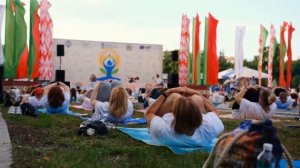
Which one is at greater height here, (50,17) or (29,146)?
(50,17)

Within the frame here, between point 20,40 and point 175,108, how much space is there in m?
12.7

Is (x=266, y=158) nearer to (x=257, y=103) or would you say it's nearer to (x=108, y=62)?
(x=257, y=103)

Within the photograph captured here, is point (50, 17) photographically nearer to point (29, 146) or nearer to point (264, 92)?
point (264, 92)

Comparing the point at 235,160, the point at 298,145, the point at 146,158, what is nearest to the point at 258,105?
the point at 298,145

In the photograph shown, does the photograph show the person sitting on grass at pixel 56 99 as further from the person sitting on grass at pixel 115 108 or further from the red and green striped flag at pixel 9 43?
the red and green striped flag at pixel 9 43

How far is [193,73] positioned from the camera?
20.2 m

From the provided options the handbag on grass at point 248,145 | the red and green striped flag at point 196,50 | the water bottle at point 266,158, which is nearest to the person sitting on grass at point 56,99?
the handbag on grass at point 248,145

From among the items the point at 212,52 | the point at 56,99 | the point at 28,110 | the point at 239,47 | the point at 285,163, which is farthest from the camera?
the point at 239,47

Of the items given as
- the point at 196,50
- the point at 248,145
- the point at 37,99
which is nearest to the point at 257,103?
the point at 248,145

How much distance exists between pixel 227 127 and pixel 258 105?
2.83 feet

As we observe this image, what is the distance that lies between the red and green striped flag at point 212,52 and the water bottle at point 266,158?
53.5ft

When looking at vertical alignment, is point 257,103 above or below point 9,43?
below

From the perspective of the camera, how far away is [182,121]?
13.4 ft

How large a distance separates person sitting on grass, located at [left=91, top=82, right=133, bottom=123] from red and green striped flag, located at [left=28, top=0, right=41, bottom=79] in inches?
323
